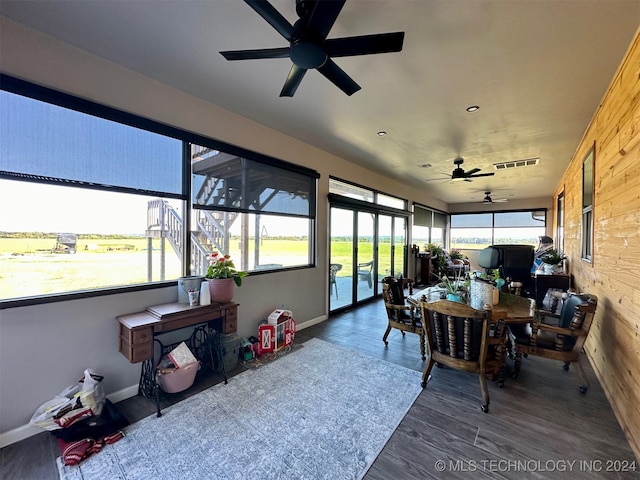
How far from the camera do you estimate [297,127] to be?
353 centimetres

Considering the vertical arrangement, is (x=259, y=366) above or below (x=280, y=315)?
below

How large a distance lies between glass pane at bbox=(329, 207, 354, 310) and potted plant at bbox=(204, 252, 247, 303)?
231 centimetres

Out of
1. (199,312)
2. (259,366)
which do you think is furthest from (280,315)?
(199,312)

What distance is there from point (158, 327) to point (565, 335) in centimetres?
349

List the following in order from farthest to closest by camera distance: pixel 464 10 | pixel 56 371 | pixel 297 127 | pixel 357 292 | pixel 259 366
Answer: pixel 357 292
pixel 297 127
pixel 259 366
pixel 56 371
pixel 464 10

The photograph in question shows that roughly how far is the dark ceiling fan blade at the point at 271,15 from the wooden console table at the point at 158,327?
7.42ft

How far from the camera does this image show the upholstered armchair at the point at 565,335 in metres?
2.24

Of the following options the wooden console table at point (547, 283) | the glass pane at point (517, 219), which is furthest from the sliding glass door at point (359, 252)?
the glass pane at point (517, 219)

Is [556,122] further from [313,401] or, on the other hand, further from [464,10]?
[313,401]

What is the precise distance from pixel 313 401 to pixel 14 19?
3.62m

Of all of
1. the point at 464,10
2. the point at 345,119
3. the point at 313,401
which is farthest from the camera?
the point at 345,119

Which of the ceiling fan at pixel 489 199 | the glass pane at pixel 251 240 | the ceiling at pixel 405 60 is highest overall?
the ceiling at pixel 405 60

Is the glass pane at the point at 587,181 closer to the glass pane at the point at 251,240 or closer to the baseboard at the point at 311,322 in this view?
the glass pane at the point at 251,240

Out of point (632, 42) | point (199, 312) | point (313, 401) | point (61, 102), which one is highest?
point (632, 42)
